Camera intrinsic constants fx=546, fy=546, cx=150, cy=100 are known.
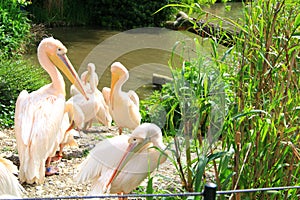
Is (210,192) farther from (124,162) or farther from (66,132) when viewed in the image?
(66,132)

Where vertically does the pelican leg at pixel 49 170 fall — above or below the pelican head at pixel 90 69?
below

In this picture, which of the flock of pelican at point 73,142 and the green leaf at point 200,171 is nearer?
the green leaf at point 200,171

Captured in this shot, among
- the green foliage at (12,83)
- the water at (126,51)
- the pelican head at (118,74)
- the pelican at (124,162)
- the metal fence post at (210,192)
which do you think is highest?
the metal fence post at (210,192)

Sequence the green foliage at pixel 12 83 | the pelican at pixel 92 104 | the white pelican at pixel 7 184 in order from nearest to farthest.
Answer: the white pelican at pixel 7 184 → the pelican at pixel 92 104 → the green foliage at pixel 12 83

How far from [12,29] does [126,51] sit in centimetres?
332

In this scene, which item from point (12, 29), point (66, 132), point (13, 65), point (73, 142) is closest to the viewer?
point (66, 132)

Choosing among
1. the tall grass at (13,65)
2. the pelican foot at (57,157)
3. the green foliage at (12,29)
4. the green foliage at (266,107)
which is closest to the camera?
the green foliage at (266,107)

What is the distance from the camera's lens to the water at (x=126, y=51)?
8375 millimetres

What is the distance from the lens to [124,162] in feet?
11.2

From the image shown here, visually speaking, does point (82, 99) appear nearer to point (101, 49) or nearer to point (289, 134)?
point (289, 134)

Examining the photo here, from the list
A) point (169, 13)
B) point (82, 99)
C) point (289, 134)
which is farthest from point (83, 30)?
point (289, 134)

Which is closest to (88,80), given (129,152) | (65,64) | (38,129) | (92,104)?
(92,104)

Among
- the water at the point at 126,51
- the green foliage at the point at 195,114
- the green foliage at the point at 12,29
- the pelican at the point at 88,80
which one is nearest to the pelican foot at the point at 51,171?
the pelican at the point at 88,80

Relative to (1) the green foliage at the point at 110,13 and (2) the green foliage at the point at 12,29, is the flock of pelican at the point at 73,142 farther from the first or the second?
(1) the green foliage at the point at 110,13
